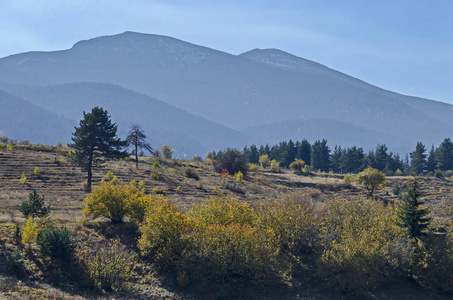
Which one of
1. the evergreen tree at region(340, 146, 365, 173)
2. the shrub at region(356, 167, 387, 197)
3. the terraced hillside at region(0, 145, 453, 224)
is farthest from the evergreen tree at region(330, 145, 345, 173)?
the shrub at region(356, 167, 387, 197)

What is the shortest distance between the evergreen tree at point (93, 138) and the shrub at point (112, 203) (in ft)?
55.5

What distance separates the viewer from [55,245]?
106 ft

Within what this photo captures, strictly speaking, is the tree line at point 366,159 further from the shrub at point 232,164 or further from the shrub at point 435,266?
the shrub at point 435,266

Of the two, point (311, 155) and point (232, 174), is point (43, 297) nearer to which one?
point (232, 174)

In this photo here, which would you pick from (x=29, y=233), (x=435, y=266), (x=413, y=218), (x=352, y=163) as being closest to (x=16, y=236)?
(x=29, y=233)

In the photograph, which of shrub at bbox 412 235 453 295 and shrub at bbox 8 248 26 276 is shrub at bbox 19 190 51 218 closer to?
shrub at bbox 8 248 26 276

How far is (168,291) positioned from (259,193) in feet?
123

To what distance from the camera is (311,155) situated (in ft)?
380

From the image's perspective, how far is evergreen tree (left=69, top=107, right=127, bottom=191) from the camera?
55875 millimetres

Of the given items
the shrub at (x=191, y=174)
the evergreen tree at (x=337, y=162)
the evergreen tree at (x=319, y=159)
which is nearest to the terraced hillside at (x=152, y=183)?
the shrub at (x=191, y=174)

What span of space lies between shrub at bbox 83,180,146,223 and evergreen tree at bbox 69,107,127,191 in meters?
16.9

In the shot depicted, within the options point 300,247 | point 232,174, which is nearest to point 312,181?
point 232,174

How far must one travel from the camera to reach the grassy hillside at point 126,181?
3138 cm

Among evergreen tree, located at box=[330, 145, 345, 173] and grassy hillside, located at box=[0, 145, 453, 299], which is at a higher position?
evergreen tree, located at box=[330, 145, 345, 173]
